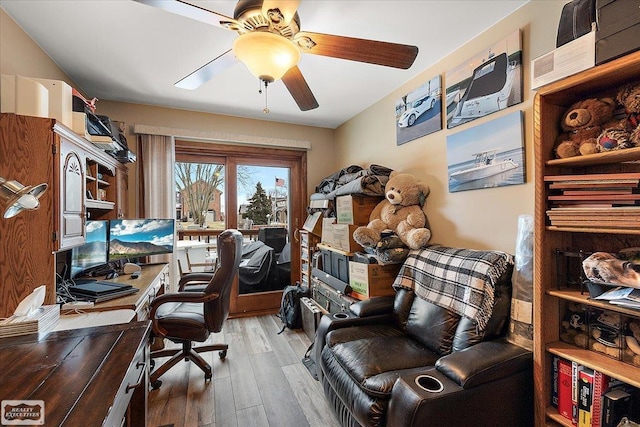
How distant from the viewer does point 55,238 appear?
1503 millimetres

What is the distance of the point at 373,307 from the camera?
2105 mm

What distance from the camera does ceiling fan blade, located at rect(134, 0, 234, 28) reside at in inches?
44.7

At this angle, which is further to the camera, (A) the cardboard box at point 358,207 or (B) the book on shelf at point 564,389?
(A) the cardboard box at point 358,207

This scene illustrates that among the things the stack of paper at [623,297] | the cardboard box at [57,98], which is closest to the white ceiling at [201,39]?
the cardboard box at [57,98]

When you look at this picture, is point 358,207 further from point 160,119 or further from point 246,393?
point 160,119

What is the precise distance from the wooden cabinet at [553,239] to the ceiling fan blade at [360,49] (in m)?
0.65

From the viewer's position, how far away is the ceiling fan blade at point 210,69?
1522 mm

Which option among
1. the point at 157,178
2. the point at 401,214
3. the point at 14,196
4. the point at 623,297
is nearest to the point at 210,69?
the point at 14,196

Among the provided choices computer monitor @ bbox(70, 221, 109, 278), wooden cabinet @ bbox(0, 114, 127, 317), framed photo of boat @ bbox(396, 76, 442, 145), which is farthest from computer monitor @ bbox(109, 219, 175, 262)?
framed photo of boat @ bbox(396, 76, 442, 145)

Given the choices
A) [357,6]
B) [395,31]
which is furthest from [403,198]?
[357,6]

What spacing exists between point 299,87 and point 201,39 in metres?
0.79

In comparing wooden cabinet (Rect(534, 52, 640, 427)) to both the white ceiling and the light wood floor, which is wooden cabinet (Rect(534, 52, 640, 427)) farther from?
the light wood floor

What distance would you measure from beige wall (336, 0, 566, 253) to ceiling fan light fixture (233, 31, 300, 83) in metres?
1.20

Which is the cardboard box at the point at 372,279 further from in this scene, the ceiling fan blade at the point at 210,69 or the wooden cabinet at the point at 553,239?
the ceiling fan blade at the point at 210,69
